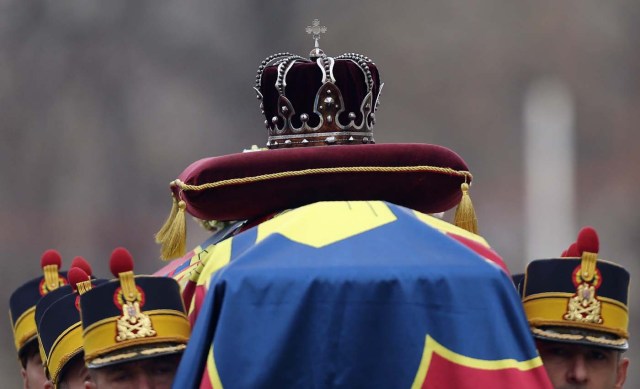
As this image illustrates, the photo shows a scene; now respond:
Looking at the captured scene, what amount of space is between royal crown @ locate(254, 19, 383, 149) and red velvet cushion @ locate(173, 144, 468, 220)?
38 cm

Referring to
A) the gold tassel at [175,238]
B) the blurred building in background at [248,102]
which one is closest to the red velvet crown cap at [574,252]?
the gold tassel at [175,238]

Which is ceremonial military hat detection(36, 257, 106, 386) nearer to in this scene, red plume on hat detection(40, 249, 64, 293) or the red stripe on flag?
red plume on hat detection(40, 249, 64, 293)

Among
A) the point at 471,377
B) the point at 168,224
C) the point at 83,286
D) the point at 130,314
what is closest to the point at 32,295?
the point at 168,224

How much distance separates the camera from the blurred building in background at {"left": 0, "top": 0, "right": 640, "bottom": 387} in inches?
412

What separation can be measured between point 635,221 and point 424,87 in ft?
5.23

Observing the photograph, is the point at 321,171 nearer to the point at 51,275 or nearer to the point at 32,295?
the point at 51,275

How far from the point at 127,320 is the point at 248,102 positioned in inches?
275

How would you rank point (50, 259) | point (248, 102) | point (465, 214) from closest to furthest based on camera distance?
point (465, 214), point (50, 259), point (248, 102)

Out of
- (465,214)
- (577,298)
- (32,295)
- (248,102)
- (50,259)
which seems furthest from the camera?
(248,102)

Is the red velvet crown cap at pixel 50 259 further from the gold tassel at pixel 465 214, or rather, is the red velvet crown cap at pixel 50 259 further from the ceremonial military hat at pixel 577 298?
the ceremonial military hat at pixel 577 298

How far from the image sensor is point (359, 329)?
395 cm

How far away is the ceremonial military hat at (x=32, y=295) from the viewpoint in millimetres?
6199

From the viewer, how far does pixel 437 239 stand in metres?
4.12

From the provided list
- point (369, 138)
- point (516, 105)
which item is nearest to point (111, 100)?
point (516, 105)
